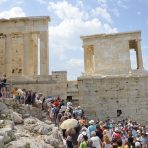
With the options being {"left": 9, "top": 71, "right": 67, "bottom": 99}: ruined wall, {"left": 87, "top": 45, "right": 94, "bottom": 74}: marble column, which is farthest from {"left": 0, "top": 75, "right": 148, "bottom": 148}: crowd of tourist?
{"left": 87, "top": 45, "right": 94, "bottom": 74}: marble column

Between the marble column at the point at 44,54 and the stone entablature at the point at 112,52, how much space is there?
3.50m

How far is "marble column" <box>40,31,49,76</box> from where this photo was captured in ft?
96.7

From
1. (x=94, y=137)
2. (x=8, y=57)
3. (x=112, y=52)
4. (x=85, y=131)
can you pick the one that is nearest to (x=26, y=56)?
(x=8, y=57)

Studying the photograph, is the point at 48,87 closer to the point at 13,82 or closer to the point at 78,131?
the point at 13,82

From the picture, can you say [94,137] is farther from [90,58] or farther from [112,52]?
[90,58]

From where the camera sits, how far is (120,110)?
27469 millimetres

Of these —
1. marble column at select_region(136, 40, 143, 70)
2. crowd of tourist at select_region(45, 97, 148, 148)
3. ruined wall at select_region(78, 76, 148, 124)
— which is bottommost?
crowd of tourist at select_region(45, 97, 148, 148)

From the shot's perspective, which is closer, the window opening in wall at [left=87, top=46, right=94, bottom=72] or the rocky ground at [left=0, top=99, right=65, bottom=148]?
the rocky ground at [left=0, top=99, right=65, bottom=148]

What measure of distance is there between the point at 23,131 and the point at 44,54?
14.6 meters

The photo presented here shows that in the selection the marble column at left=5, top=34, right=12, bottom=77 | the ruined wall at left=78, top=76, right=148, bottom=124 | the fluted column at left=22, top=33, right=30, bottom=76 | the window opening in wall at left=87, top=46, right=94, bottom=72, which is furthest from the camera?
the window opening in wall at left=87, top=46, right=94, bottom=72

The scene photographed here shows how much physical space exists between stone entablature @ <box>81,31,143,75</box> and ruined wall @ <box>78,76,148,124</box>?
2815mm

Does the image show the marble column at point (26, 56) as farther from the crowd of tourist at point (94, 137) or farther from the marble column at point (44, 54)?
the crowd of tourist at point (94, 137)

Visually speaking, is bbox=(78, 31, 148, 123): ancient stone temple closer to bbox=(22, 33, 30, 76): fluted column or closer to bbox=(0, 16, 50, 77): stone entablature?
bbox=(0, 16, 50, 77): stone entablature

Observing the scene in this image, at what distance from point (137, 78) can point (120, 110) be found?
8.97 ft
